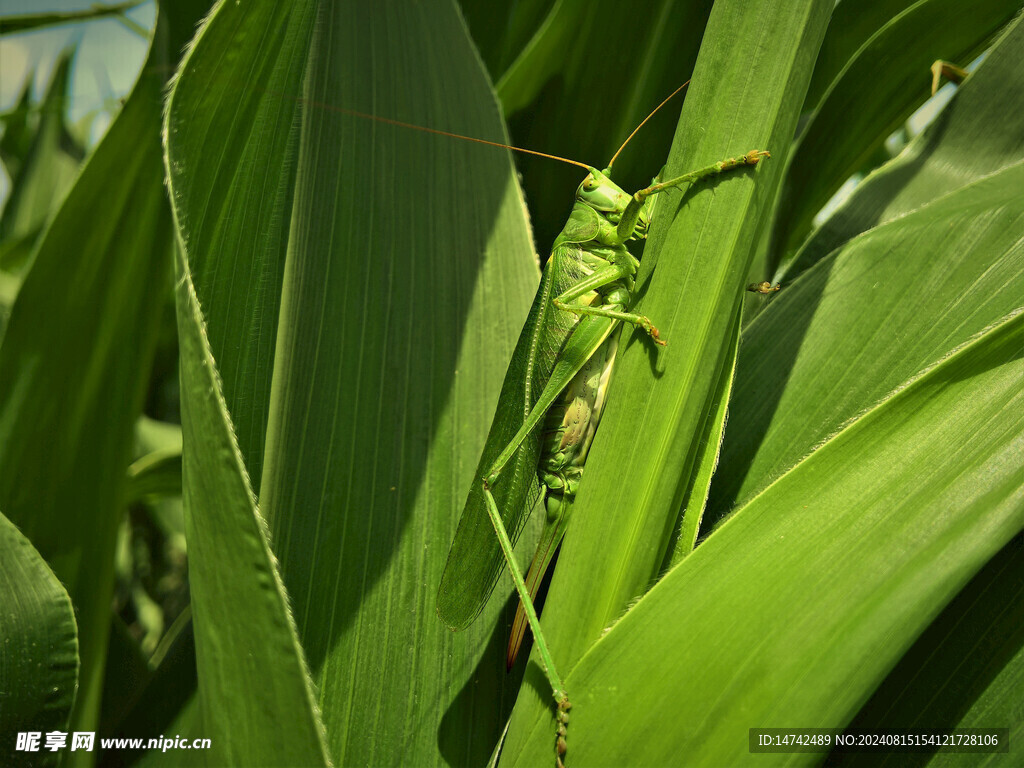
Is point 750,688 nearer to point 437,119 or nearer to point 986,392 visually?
point 986,392

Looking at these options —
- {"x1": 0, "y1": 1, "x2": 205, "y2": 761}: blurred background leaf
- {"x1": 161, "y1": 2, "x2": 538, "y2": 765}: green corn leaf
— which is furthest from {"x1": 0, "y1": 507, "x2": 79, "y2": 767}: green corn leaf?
{"x1": 161, "y1": 2, "x2": 538, "y2": 765}: green corn leaf

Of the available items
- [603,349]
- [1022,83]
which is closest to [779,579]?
[603,349]

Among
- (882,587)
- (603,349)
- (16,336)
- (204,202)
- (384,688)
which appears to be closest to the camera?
(882,587)

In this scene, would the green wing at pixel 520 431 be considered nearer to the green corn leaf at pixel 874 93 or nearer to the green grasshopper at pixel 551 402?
the green grasshopper at pixel 551 402

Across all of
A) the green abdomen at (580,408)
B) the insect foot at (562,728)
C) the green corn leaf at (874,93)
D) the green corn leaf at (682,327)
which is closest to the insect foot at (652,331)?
the green corn leaf at (682,327)

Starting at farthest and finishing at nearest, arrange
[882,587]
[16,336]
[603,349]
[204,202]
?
1. [603,349]
2. [16,336]
3. [204,202]
4. [882,587]

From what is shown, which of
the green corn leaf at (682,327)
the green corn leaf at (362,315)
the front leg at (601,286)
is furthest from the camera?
the front leg at (601,286)
